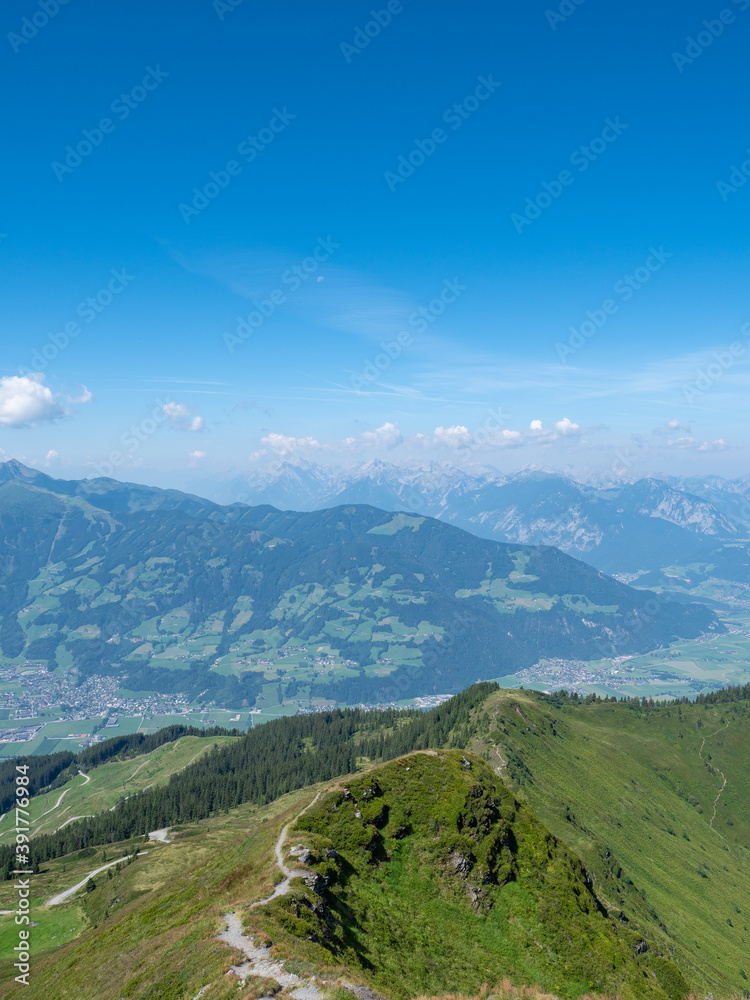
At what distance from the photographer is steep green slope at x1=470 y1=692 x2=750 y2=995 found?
113m

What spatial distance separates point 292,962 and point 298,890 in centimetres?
1200

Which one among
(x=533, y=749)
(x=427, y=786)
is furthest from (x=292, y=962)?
(x=533, y=749)

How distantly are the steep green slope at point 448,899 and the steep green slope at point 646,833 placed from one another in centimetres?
4550

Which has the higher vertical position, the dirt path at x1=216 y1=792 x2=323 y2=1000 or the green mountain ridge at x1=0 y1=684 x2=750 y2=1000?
the dirt path at x1=216 y1=792 x2=323 y2=1000

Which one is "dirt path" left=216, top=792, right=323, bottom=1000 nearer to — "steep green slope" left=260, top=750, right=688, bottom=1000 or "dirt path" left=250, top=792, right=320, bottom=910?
"dirt path" left=250, top=792, right=320, bottom=910

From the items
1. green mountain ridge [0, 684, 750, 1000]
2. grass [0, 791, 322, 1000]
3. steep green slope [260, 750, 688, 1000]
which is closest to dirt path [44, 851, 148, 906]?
green mountain ridge [0, 684, 750, 1000]

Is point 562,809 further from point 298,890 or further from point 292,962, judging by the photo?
point 292,962

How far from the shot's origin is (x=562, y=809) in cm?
13912

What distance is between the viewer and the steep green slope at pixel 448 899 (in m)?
49.4

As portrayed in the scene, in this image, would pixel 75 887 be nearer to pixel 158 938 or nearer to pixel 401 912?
pixel 158 938

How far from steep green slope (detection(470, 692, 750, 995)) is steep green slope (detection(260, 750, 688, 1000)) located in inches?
1791

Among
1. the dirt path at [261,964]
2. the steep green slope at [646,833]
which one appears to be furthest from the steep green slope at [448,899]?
the steep green slope at [646,833]

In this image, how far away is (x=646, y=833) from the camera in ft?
513

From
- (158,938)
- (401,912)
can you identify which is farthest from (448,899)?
(158,938)
